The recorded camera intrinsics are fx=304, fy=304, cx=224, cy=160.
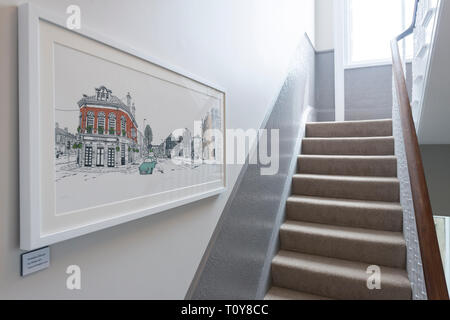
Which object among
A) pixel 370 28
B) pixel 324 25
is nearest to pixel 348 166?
pixel 324 25

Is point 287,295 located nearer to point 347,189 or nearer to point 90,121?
point 347,189

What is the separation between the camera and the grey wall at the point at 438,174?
3.26m

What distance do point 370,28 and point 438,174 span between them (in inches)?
92.2

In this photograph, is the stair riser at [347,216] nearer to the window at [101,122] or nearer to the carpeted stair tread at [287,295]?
the carpeted stair tread at [287,295]

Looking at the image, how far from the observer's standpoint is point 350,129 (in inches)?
128

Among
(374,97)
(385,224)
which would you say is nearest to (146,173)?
(385,224)

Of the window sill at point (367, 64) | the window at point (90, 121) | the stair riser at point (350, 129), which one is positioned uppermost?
the window sill at point (367, 64)

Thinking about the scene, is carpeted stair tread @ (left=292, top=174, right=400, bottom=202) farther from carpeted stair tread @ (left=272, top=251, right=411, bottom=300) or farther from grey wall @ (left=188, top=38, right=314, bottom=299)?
carpeted stair tread @ (left=272, top=251, right=411, bottom=300)

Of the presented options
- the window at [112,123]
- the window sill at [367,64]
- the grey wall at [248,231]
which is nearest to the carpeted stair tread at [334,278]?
the grey wall at [248,231]

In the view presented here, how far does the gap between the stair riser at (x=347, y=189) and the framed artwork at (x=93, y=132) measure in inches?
64.9

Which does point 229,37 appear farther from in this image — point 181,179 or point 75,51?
point 75,51

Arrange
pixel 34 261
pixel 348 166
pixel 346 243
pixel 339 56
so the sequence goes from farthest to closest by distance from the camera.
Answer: pixel 339 56 < pixel 348 166 < pixel 346 243 < pixel 34 261

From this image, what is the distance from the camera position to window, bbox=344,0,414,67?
425 cm

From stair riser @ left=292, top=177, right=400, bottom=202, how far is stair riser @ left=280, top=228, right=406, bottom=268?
52 cm
